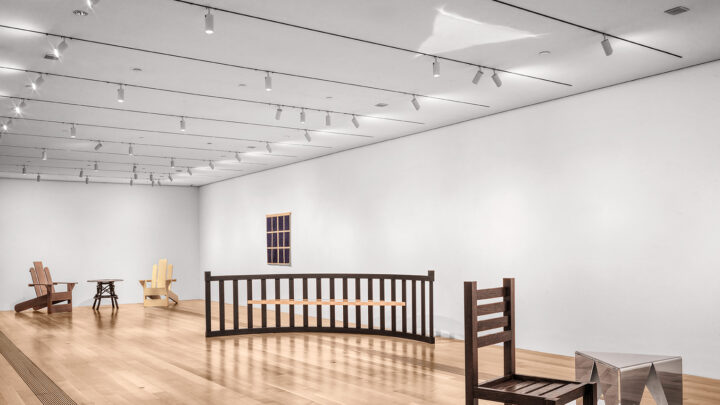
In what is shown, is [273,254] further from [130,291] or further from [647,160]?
[647,160]

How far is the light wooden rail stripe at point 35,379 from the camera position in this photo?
501 cm

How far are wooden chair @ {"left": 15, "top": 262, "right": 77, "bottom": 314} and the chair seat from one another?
1095 centimetres

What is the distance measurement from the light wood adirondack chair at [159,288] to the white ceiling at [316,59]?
5548 millimetres

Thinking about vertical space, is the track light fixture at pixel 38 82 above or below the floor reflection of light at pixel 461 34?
below

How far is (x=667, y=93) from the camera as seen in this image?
592cm

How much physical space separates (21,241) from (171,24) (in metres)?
11.4

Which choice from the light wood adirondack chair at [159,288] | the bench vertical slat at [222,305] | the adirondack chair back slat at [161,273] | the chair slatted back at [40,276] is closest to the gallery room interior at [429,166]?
the bench vertical slat at [222,305]

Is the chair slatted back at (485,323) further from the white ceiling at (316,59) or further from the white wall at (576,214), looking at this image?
the white wall at (576,214)

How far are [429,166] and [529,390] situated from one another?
5.56 m

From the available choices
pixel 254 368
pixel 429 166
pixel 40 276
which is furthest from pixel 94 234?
pixel 254 368

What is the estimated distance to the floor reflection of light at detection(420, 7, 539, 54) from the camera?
4.46 m

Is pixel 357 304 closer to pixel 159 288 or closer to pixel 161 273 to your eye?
pixel 159 288

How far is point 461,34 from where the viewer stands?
188 inches

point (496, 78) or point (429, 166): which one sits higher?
point (496, 78)
